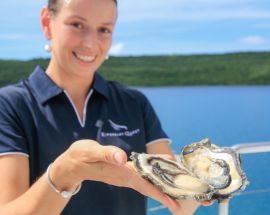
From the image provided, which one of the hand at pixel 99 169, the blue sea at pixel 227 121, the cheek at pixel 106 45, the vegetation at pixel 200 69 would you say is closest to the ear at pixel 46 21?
the cheek at pixel 106 45

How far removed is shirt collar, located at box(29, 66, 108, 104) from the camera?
99 centimetres

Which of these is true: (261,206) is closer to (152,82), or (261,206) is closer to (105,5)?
(105,5)

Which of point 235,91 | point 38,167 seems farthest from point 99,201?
point 235,91

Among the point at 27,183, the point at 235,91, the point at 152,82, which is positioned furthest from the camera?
the point at 235,91

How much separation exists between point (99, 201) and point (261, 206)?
11.7 ft

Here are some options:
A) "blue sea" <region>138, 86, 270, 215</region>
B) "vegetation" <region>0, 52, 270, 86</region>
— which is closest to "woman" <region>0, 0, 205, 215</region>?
"blue sea" <region>138, 86, 270, 215</region>

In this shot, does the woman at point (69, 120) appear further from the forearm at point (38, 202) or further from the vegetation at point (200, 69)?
the vegetation at point (200, 69)

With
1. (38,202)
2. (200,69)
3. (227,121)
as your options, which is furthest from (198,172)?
(200,69)

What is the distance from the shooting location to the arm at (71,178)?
68 centimetres

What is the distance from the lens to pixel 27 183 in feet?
2.85

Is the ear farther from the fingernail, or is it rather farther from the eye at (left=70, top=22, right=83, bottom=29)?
the fingernail

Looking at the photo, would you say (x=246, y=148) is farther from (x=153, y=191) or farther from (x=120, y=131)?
(x=153, y=191)

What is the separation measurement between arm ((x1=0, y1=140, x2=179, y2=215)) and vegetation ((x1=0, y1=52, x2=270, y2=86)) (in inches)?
1022

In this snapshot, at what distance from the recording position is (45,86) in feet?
3.31
